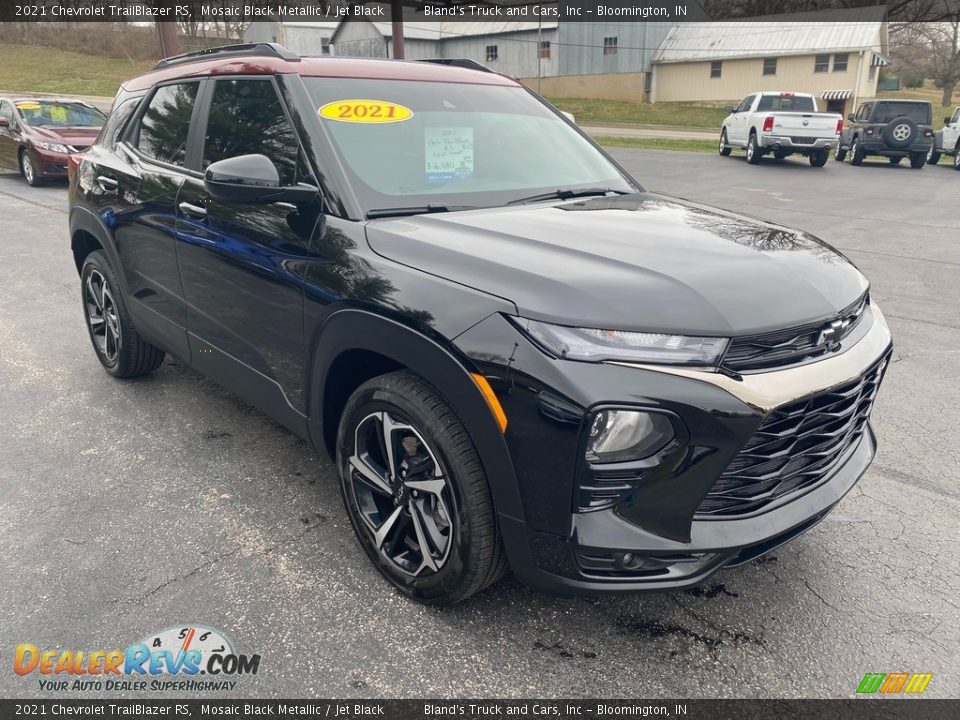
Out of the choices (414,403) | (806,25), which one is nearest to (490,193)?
(414,403)

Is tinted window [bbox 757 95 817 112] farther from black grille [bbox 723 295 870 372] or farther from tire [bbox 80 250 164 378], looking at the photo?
black grille [bbox 723 295 870 372]

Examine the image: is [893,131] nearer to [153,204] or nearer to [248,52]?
[248,52]

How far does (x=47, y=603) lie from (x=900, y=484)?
3585mm

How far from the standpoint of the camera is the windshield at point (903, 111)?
1888 centimetres

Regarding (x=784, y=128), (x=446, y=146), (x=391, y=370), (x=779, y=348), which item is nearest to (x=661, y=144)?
(x=784, y=128)

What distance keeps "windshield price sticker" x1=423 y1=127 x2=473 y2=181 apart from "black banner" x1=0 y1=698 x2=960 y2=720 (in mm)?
1940

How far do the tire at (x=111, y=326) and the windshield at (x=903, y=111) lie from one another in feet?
64.5

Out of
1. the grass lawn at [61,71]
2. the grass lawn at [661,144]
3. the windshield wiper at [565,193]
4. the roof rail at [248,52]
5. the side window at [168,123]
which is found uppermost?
the grass lawn at [61,71]

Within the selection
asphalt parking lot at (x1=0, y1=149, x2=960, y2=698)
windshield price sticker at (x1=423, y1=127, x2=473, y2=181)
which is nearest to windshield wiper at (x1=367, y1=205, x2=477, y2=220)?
windshield price sticker at (x1=423, y1=127, x2=473, y2=181)

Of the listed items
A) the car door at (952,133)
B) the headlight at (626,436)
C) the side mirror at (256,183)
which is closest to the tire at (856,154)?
the car door at (952,133)

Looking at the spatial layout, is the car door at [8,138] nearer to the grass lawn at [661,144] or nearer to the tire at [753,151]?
the grass lawn at [661,144]

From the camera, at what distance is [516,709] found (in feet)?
7.19

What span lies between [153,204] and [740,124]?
18797 millimetres

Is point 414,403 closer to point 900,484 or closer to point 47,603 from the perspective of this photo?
point 47,603
